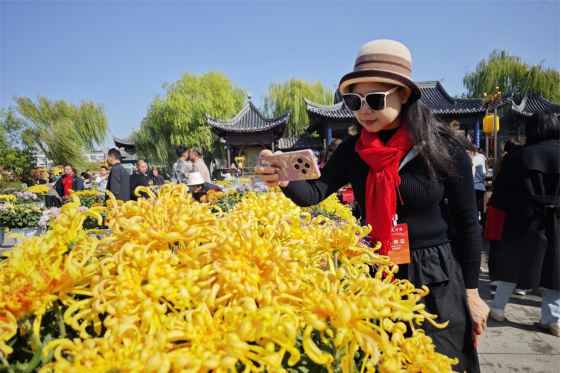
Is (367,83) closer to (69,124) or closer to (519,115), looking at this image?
(519,115)

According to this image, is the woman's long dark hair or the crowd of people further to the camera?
the crowd of people

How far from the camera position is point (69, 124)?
944 inches

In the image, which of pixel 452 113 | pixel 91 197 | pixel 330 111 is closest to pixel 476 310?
pixel 91 197

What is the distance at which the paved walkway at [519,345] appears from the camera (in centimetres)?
248

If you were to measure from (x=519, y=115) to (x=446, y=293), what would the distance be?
21855 mm

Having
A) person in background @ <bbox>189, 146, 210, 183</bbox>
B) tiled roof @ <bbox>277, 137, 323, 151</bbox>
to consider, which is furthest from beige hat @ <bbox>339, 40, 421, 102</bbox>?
tiled roof @ <bbox>277, 137, 323, 151</bbox>

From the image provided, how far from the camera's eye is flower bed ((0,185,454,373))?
0.45 meters

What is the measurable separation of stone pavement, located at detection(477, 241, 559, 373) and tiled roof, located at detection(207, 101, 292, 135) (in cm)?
1817

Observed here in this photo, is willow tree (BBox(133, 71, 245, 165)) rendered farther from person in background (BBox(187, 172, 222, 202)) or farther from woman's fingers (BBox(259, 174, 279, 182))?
woman's fingers (BBox(259, 174, 279, 182))

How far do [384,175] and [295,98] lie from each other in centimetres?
2769

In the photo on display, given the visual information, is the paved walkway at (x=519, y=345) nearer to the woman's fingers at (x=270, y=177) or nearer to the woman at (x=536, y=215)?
the woman at (x=536, y=215)

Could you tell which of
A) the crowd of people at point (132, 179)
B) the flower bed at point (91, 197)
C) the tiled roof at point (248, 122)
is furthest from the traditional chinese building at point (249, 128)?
the crowd of people at point (132, 179)

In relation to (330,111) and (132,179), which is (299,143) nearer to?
(330,111)

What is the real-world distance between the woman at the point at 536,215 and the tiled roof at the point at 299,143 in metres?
21.5
